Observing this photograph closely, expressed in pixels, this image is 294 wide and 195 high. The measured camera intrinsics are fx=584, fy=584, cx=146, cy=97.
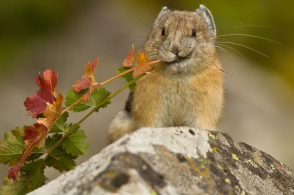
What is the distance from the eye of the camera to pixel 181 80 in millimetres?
6383

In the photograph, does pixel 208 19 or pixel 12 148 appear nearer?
pixel 12 148

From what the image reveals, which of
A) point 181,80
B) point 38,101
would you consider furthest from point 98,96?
point 181,80

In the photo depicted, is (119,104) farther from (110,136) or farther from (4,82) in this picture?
(110,136)

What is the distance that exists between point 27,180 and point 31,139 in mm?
537

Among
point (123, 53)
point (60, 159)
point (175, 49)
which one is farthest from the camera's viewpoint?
point (123, 53)

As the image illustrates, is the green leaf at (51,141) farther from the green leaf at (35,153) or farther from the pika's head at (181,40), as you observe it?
the pika's head at (181,40)

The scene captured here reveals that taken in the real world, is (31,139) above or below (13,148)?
above

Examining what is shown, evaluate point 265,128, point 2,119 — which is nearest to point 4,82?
point 2,119

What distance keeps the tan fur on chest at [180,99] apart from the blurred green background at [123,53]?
4946 millimetres

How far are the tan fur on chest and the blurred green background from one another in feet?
16.2

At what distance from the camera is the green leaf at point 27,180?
17.2ft

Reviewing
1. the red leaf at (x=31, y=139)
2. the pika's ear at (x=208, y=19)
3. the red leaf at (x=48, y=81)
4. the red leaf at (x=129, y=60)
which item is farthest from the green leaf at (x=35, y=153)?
the pika's ear at (x=208, y=19)

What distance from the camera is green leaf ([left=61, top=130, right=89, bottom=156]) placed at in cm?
521

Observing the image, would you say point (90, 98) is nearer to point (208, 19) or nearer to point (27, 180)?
point (27, 180)
